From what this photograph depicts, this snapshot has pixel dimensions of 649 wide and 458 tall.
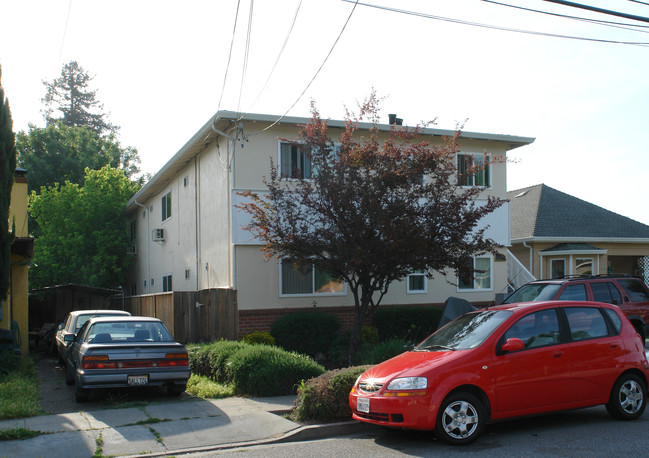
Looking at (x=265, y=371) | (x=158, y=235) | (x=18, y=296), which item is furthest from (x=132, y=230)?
(x=265, y=371)

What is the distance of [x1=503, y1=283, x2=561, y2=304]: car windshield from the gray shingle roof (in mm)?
9962

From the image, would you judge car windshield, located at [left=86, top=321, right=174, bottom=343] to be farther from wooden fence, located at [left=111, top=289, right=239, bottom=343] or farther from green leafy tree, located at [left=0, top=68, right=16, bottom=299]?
wooden fence, located at [left=111, top=289, right=239, bottom=343]

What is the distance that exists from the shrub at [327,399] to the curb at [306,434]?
0.20 meters

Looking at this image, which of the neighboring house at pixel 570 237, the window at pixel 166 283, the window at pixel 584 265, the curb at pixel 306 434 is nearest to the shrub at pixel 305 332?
the curb at pixel 306 434

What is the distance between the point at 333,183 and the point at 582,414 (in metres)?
5.74

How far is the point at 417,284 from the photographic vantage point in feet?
59.0

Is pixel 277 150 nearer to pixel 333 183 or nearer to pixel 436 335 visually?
pixel 333 183

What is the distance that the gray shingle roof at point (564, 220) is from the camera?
920 inches

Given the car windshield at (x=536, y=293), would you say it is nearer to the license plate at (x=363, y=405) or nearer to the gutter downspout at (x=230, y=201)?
the license plate at (x=363, y=405)

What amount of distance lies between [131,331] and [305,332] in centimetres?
511

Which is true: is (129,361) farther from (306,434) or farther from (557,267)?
(557,267)

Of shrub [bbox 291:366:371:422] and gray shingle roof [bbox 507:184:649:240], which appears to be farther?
gray shingle roof [bbox 507:184:649:240]

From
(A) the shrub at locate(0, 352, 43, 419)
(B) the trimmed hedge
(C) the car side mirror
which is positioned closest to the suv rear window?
(B) the trimmed hedge

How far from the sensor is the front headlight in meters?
7.16
